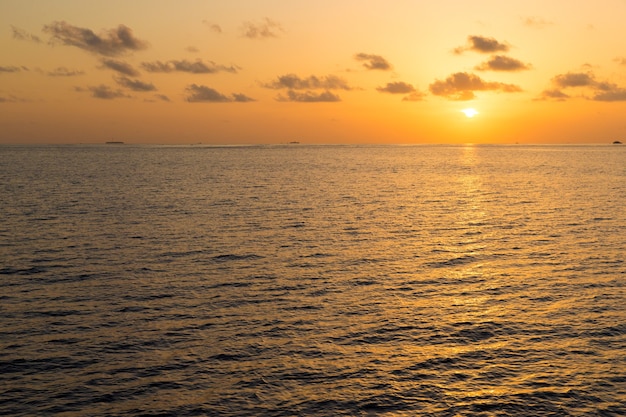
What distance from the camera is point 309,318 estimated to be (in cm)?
3528

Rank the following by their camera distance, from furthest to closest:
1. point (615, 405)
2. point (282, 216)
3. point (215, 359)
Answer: point (282, 216), point (215, 359), point (615, 405)

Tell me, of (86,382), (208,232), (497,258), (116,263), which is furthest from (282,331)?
(208,232)

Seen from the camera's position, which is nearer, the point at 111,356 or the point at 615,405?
the point at 615,405

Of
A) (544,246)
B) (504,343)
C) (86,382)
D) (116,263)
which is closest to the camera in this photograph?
(86,382)

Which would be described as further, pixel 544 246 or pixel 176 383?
pixel 544 246

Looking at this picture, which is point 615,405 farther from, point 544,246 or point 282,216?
point 282,216

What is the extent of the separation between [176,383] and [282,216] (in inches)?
2226

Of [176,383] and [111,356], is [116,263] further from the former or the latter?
[176,383]

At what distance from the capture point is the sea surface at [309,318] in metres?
24.9

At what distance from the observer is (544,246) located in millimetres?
59406

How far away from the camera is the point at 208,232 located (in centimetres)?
6606

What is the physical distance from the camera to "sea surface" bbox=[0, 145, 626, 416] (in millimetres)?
24891

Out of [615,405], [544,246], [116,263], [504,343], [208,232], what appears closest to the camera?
[615,405]

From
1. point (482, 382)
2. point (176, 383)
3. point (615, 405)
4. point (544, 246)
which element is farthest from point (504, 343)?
point (544, 246)
